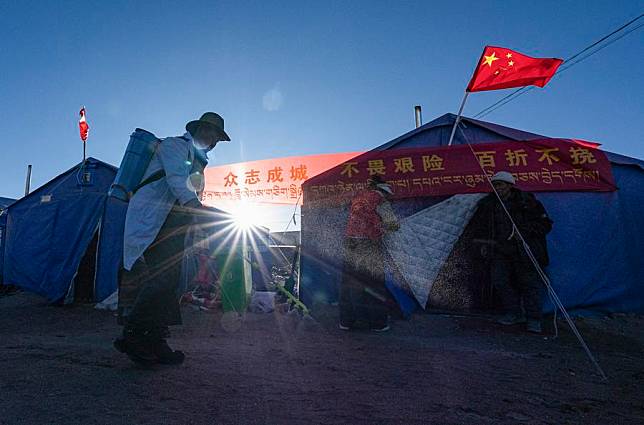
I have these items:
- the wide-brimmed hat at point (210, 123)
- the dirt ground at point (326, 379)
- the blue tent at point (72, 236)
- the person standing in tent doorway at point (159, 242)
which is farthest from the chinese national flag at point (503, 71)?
the blue tent at point (72, 236)

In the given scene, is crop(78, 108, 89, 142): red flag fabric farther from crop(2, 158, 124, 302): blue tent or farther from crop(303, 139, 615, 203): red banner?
crop(303, 139, 615, 203): red banner

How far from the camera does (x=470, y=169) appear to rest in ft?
15.8

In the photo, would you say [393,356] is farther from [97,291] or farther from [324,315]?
[97,291]

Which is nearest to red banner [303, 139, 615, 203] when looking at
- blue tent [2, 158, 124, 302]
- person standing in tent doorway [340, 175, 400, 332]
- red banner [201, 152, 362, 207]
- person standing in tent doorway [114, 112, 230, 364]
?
person standing in tent doorway [340, 175, 400, 332]

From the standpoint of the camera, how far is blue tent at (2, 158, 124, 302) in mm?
5805

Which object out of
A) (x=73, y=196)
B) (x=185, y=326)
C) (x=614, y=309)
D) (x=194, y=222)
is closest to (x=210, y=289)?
(x=185, y=326)

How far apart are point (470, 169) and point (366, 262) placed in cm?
201

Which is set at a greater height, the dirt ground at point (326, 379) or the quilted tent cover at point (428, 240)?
the quilted tent cover at point (428, 240)

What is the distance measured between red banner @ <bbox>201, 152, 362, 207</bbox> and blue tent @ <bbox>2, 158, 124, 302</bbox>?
2.30m

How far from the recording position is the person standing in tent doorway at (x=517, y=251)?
4.05 m

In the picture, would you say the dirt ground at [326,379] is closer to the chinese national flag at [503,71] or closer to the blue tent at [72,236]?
the blue tent at [72,236]

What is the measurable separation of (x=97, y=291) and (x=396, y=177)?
16.2 ft

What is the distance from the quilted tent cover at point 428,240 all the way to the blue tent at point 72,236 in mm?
4364

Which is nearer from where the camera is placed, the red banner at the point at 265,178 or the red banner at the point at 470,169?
the red banner at the point at 470,169
